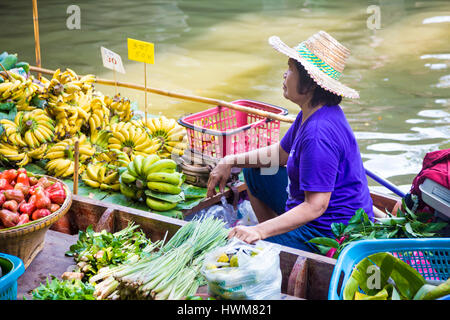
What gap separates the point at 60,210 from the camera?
2.19 meters

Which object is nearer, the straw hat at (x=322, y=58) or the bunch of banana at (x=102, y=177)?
the straw hat at (x=322, y=58)

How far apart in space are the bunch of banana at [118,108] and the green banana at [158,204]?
43.8 inches

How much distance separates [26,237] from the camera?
2.09m

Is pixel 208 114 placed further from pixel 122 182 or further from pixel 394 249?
pixel 394 249

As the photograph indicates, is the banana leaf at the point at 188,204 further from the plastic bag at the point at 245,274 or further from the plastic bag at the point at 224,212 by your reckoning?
the plastic bag at the point at 245,274

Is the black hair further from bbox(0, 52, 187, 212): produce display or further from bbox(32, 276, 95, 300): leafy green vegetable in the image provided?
bbox(32, 276, 95, 300): leafy green vegetable

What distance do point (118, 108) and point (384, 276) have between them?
108 inches

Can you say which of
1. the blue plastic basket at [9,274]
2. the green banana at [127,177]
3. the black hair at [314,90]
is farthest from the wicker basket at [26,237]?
the black hair at [314,90]

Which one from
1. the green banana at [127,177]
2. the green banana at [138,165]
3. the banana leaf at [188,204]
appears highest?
the green banana at [138,165]

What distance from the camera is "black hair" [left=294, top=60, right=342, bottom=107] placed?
225cm

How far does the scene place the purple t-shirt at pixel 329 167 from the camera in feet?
6.97

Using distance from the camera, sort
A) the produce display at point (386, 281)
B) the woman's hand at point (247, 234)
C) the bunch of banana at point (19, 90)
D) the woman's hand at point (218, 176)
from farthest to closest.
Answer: the bunch of banana at point (19, 90), the woman's hand at point (218, 176), the woman's hand at point (247, 234), the produce display at point (386, 281)

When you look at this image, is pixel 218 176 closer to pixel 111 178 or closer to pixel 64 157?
pixel 111 178

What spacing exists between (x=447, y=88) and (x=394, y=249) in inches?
232
